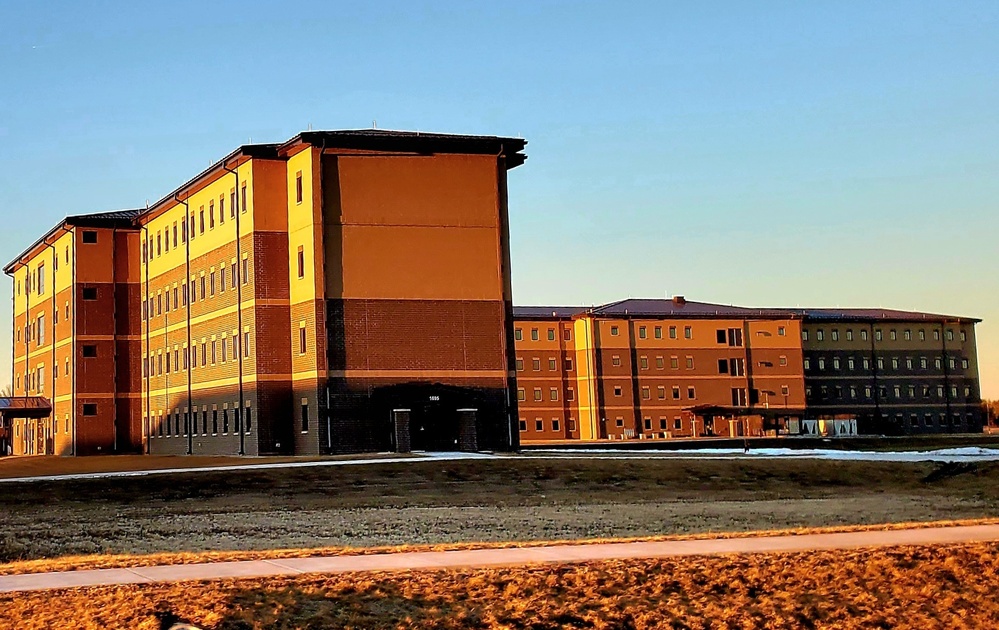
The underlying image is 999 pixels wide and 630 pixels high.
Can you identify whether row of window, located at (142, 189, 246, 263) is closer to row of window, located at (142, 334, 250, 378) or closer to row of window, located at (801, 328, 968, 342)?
row of window, located at (142, 334, 250, 378)

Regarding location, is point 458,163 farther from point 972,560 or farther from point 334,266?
point 972,560

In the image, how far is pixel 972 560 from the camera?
57.8 feet

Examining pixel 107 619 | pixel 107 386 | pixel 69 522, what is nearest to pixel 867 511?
pixel 69 522

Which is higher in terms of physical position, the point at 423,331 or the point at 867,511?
the point at 423,331

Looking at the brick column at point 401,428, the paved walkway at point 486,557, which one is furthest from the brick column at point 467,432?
the paved walkway at point 486,557

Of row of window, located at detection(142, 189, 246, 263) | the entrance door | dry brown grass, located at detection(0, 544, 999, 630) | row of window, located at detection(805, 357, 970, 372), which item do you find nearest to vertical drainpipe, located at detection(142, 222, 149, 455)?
row of window, located at detection(142, 189, 246, 263)

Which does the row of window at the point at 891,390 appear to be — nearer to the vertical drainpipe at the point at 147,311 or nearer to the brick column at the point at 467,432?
the vertical drainpipe at the point at 147,311

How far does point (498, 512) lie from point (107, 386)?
60.6 m

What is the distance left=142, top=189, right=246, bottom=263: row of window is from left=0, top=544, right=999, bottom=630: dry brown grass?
53.6m

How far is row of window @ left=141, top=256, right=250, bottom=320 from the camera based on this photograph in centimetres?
6894

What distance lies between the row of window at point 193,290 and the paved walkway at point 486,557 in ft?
165

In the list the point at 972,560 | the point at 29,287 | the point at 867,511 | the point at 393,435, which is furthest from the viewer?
the point at 29,287

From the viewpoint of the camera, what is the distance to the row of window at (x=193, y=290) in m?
68.9

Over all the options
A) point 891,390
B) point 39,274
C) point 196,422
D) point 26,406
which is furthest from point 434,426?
point 891,390
